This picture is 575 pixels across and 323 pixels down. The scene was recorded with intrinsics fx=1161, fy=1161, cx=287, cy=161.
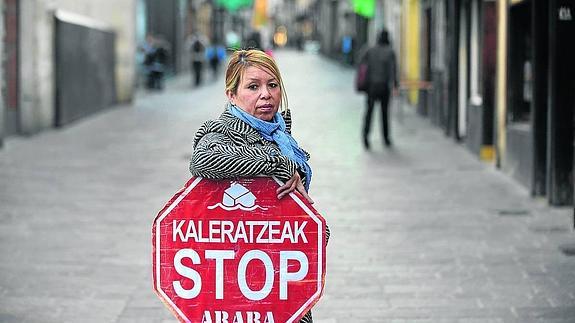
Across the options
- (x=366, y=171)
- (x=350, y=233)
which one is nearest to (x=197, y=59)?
(x=366, y=171)

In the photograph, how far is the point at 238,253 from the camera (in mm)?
3750

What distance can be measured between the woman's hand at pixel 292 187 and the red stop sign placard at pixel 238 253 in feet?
0.08

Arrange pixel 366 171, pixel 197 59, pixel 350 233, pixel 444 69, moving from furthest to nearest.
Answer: pixel 197 59 < pixel 444 69 < pixel 366 171 < pixel 350 233

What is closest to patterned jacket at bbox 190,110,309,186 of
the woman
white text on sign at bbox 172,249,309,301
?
the woman

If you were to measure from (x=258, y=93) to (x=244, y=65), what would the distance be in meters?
0.10

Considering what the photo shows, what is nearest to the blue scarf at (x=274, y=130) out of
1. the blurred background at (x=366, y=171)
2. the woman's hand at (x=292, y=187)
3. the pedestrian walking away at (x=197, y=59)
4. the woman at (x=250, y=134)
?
Result: the woman at (x=250, y=134)

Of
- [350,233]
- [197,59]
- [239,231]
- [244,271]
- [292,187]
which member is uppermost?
[197,59]

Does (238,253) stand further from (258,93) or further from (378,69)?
(378,69)

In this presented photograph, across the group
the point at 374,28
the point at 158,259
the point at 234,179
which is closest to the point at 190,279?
the point at 158,259

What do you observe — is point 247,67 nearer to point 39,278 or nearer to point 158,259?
point 158,259

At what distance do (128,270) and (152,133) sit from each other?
11.9m

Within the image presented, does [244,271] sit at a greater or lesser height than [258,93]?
lesser

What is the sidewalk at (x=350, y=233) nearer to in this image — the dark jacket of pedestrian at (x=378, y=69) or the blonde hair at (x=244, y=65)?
the dark jacket of pedestrian at (x=378, y=69)

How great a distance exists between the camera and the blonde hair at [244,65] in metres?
3.74
